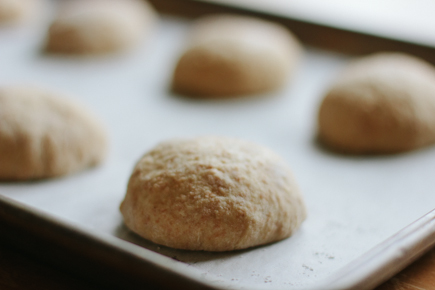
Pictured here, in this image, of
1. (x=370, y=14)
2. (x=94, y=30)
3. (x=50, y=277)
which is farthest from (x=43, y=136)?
(x=370, y=14)

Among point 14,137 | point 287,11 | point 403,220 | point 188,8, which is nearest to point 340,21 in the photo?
point 287,11

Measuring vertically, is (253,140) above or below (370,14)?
below

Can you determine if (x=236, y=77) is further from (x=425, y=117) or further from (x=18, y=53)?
(x=18, y=53)

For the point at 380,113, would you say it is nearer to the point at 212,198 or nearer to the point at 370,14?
the point at 212,198

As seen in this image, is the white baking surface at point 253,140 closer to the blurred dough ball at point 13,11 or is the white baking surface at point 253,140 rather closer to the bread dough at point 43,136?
the bread dough at point 43,136

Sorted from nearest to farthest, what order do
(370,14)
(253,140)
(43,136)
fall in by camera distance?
1. (43,136)
2. (253,140)
3. (370,14)

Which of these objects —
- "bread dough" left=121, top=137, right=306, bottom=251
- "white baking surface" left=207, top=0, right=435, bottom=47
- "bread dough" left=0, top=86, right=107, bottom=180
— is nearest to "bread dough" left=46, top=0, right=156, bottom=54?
"white baking surface" left=207, top=0, right=435, bottom=47

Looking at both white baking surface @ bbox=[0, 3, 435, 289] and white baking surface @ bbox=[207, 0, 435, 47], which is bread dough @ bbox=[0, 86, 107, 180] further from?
white baking surface @ bbox=[207, 0, 435, 47]
